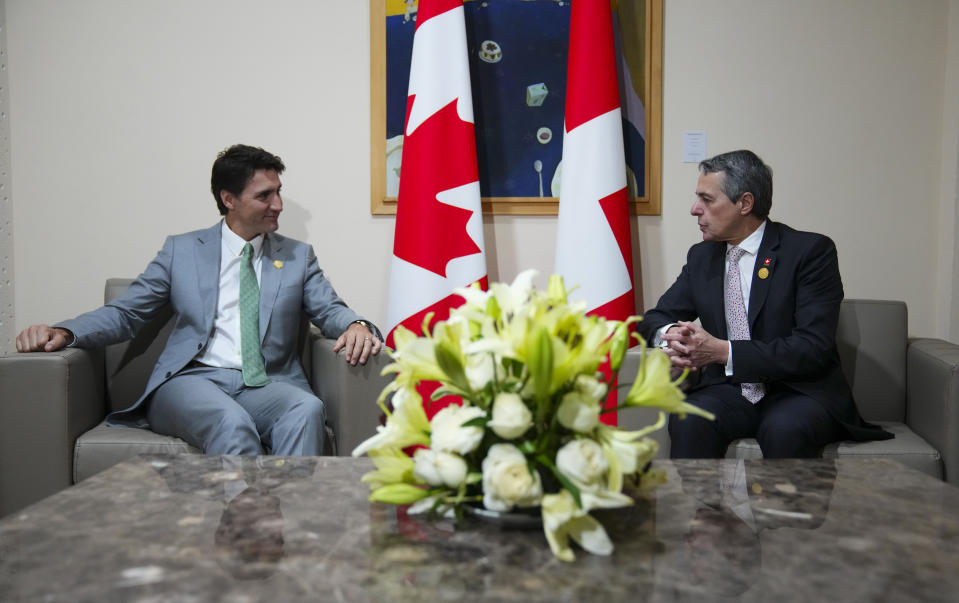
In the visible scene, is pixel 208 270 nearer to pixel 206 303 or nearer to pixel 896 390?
pixel 206 303

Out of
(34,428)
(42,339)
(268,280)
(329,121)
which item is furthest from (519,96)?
(34,428)

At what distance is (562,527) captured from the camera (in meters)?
0.99

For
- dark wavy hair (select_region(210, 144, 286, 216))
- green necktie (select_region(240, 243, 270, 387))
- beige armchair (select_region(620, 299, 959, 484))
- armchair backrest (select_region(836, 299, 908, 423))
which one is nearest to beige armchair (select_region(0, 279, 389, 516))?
green necktie (select_region(240, 243, 270, 387))

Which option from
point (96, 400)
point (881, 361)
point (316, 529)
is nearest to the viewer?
point (316, 529)

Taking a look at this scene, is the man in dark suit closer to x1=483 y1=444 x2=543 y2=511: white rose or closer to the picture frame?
the picture frame

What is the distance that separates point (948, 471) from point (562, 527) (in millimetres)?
1782

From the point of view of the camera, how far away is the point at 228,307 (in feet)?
8.87

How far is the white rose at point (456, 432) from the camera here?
39.7 inches

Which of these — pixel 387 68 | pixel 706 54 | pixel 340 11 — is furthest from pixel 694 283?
pixel 340 11

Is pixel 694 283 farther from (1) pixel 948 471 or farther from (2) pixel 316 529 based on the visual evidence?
(2) pixel 316 529

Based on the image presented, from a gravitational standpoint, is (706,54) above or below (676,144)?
above

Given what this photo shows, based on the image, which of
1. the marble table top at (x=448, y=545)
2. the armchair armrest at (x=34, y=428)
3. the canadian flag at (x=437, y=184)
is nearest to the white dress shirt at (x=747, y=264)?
the canadian flag at (x=437, y=184)

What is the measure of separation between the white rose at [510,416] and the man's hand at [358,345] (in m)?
1.43

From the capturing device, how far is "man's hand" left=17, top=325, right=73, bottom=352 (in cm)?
235
